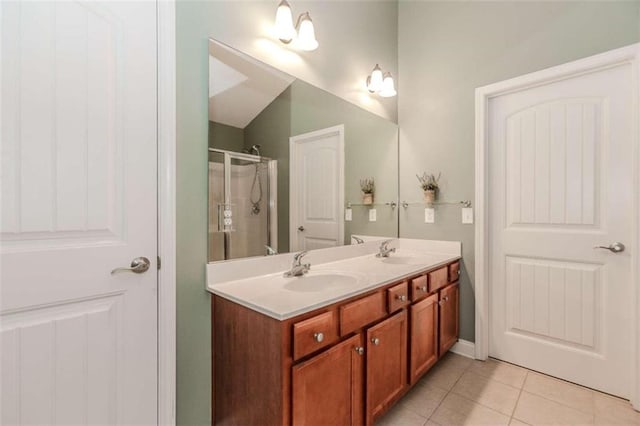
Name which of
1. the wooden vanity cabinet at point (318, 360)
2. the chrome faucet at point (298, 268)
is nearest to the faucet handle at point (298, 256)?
the chrome faucet at point (298, 268)

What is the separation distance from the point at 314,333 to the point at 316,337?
2cm

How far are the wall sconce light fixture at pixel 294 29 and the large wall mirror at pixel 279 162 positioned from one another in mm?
193

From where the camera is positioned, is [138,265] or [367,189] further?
[367,189]

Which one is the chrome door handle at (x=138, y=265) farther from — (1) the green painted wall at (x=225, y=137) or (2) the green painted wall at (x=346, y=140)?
(2) the green painted wall at (x=346, y=140)

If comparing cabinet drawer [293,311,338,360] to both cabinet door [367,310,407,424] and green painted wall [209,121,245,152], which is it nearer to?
cabinet door [367,310,407,424]

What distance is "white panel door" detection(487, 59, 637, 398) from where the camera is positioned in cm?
183

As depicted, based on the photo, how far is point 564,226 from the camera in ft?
6.63

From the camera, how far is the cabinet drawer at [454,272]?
2249 mm

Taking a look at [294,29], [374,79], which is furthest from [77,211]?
[374,79]

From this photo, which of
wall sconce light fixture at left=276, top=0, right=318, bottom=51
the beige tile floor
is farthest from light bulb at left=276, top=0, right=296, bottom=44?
the beige tile floor

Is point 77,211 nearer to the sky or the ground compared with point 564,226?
nearer to the sky

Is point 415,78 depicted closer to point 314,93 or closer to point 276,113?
point 314,93

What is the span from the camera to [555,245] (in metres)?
2.05

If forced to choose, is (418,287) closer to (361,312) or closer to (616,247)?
(361,312)
